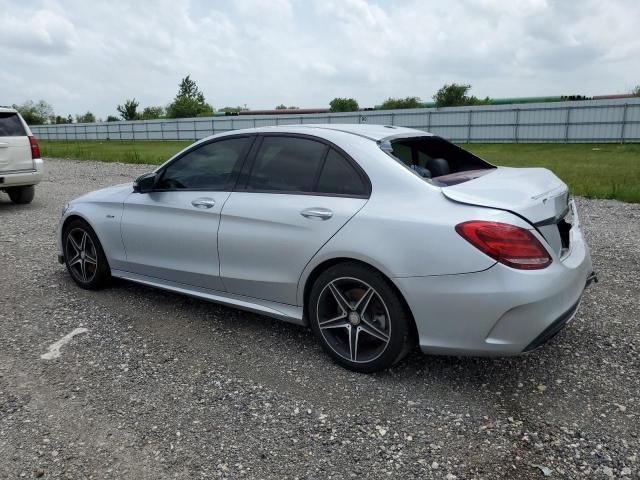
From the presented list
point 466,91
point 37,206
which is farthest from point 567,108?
point 37,206

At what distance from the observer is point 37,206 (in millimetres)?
10648

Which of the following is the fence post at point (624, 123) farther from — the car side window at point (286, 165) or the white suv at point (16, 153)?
the car side window at point (286, 165)

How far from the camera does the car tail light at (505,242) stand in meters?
2.95

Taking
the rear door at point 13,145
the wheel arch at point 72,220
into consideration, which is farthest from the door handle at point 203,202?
the rear door at point 13,145

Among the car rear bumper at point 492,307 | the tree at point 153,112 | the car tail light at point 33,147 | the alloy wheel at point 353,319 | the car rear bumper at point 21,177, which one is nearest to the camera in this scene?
the car rear bumper at point 492,307

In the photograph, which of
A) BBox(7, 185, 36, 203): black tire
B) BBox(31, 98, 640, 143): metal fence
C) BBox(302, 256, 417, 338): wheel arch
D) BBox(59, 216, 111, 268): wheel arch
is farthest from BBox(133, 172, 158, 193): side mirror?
BBox(31, 98, 640, 143): metal fence

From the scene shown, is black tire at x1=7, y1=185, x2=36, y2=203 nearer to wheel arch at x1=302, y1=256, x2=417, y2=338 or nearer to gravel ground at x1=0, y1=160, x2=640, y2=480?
gravel ground at x1=0, y1=160, x2=640, y2=480

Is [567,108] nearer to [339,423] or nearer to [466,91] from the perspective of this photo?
[466,91]

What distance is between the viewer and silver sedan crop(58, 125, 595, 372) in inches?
118

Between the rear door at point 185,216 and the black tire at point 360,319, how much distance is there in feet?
3.20

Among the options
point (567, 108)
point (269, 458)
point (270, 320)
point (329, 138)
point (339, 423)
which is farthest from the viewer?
point (567, 108)

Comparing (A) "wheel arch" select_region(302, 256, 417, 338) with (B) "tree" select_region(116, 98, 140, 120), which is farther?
(B) "tree" select_region(116, 98, 140, 120)

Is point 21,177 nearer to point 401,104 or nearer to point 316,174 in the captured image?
point 316,174

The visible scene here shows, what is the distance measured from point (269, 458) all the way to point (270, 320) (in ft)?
6.05
